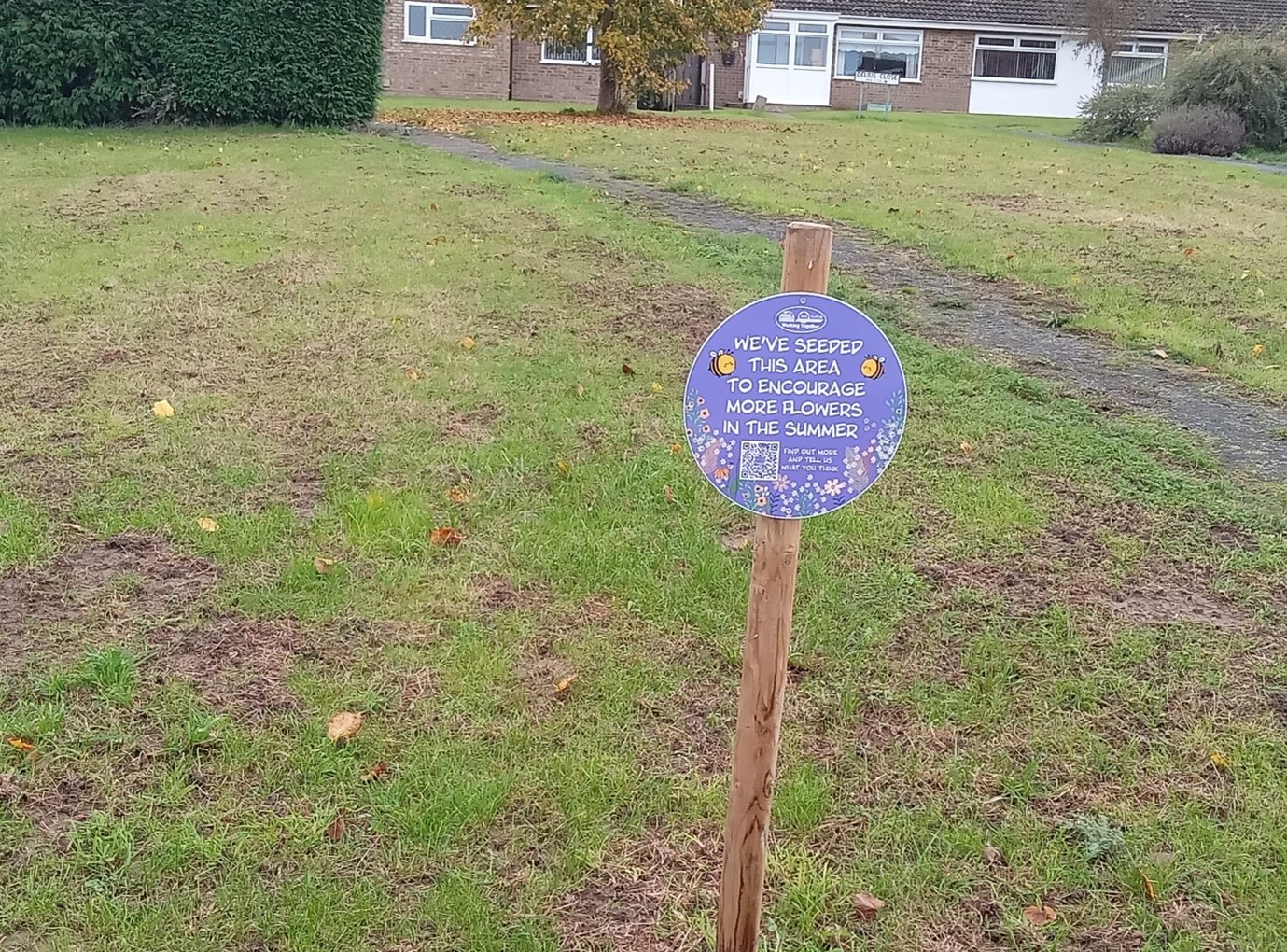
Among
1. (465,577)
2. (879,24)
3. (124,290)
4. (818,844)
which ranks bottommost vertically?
(818,844)

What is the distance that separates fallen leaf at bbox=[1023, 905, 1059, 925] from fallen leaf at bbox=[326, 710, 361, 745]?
1.69 m

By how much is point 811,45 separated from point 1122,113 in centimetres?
1280

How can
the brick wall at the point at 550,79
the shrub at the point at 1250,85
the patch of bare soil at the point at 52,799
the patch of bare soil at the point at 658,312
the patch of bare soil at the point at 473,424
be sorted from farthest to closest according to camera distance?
the brick wall at the point at 550,79 < the shrub at the point at 1250,85 < the patch of bare soil at the point at 658,312 < the patch of bare soil at the point at 473,424 < the patch of bare soil at the point at 52,799

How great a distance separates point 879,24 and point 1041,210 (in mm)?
25169

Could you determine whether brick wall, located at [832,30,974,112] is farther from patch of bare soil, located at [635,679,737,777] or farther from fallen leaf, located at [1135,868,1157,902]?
fallen leaf, located at [1135,868,1157,902]

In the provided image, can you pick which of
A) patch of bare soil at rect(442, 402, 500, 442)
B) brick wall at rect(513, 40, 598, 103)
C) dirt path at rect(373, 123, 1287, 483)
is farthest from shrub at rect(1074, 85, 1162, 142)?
patch of bare soil at rect(442, 402, 500, 442)

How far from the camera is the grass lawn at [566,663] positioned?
8.27 feet

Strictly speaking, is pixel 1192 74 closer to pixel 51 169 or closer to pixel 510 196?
pixel 510 196

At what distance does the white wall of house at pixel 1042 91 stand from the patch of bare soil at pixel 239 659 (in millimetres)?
35847

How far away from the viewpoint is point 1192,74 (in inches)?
894

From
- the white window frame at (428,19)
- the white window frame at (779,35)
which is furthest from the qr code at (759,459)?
the white window frame at (779,35)

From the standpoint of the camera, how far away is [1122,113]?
77.7 feet

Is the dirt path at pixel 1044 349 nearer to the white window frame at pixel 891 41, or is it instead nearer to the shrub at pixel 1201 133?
the shrub at pixel 1201 133

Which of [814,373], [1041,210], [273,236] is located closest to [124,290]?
[273,236]
